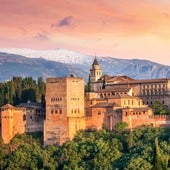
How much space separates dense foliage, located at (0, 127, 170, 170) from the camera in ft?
169

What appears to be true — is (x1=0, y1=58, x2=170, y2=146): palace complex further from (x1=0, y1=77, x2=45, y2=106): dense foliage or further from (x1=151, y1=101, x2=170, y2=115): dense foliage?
(x1=0, y1=77, x2=45, y2=106): dense foliage

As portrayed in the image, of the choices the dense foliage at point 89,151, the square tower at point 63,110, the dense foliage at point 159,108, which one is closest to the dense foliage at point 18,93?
the square tower at point 63,110

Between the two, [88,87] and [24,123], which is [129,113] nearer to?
[24,123]

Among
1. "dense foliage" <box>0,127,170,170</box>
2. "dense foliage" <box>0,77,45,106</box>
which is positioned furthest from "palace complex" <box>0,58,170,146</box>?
"dense foliage" <box>0,77,45,106</box>

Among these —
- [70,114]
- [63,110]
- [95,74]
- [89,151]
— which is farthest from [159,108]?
[95,74]

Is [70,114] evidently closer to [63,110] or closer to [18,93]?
[63,110]

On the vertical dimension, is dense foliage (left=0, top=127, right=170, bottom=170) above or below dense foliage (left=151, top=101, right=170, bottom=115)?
below

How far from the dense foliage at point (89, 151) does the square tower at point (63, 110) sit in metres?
0.88

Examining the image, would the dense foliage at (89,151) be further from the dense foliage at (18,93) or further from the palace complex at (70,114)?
the dense foliage at (18,93)

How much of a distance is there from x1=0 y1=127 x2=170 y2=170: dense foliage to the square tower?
34.7 inches

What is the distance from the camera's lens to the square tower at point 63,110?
56.1 m

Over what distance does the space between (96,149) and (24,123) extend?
7590mm

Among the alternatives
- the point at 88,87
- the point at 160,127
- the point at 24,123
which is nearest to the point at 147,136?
the point at 160,127

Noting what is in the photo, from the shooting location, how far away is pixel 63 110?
185 ft
